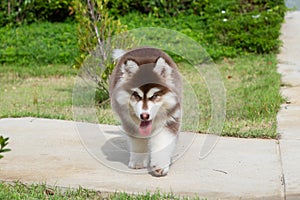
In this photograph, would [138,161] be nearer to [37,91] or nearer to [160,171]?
[160,171]

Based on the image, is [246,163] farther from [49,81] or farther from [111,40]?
[49,81]

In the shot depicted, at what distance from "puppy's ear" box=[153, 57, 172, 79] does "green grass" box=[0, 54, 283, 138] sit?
1183 millimetres

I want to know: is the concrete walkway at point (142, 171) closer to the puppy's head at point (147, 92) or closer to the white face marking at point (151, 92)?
the puppy's head at point (147, 92)

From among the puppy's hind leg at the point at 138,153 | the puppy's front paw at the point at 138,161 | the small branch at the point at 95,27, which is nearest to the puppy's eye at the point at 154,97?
the puppy's hind leg at the point at 138,153

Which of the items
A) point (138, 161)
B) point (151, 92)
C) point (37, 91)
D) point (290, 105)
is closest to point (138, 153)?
point (138, 161)

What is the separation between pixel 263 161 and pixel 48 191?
1.59m

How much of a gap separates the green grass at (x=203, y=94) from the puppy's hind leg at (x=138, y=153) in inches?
31.9

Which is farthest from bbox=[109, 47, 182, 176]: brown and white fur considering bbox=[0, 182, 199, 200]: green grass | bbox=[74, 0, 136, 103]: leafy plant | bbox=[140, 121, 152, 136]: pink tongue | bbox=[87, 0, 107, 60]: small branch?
bbox=[87, 0, 107, 60]: small branch

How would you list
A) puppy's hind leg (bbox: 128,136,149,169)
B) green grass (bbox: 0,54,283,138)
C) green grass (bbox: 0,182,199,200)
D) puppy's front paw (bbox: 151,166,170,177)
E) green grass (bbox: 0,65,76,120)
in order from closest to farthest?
green grass (bbox: 0,182,199,200), puppy's front paw (bbox: 151,166,170,177), puppy's hind leg (bbox: 128,136,149,169), green grass (bbox: 0,54,283,138), green grass (bbox: 0,65,76,120)

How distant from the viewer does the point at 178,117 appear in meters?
4.03

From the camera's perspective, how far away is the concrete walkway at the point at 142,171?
152 inches

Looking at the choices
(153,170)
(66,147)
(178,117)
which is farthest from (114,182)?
(66,147)

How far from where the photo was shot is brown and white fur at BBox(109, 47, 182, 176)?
3.76 metres

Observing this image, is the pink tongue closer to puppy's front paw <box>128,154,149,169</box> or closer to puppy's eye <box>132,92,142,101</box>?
puppy's eye <box>132,92,142,101</box>
